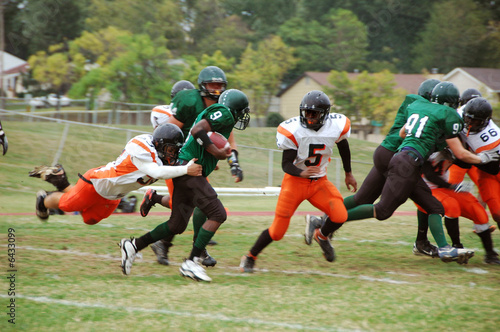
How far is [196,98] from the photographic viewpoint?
646 centimetres

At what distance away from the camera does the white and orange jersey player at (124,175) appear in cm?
536

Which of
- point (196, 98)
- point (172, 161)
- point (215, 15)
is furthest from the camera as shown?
point (215, 15)

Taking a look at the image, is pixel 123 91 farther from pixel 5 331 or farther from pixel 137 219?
pixel 5 331

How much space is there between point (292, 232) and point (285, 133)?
8.33 feet

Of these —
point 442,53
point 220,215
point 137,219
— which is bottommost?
point 137,219

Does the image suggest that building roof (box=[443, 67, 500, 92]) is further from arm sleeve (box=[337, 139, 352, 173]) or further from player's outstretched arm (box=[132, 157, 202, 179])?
player's outstretched arm (box=[132, 157, 202, 179])

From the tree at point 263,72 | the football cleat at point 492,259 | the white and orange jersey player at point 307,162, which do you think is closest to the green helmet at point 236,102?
the white and orange jersey player at point 307,162

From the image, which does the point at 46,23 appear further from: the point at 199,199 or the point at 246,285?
the point at 246,285

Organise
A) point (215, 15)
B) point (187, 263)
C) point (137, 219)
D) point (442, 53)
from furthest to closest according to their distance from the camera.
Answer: point (215, 15) → point (442, 53) → point (137, 219) → point (187, 263)

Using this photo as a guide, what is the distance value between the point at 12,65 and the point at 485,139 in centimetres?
4992

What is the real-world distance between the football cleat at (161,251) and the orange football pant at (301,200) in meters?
1.13

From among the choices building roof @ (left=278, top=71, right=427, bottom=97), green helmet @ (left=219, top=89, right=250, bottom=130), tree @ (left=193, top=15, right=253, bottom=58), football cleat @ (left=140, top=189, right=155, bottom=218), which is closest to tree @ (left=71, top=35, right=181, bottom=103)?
building roof @ (left=278, top=71, right=427, bottom=97)

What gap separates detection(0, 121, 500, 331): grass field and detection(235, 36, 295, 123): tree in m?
27.1

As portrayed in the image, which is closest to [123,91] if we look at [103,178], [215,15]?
[215,15]
